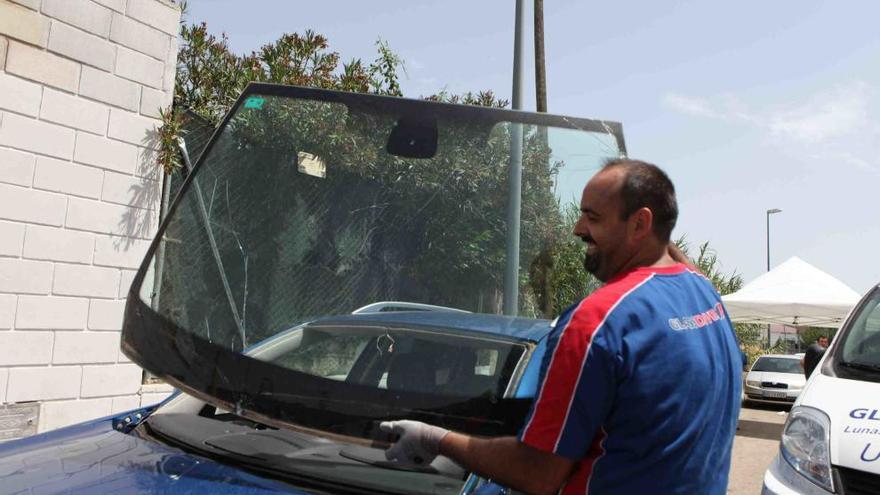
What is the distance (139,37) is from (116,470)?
4.86 m

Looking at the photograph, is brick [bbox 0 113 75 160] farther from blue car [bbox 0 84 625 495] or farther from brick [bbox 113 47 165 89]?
blue car [bbox 0 84 625 495]

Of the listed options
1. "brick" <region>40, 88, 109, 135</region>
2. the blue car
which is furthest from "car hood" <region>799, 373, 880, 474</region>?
"brick" <region>40, 88, 109, 135</region>

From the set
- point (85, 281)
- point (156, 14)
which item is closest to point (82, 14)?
point (156, 14)

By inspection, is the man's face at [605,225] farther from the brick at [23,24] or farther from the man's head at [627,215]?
the brick at [23,24]

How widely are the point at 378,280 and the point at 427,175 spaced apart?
35 cm

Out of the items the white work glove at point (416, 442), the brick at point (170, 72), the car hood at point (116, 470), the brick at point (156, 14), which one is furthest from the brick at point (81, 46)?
the white work glove at point (416, 442)

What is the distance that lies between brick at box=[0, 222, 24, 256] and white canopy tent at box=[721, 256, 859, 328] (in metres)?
10.1

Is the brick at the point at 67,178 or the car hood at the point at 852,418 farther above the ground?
the brick at the point at 67,178

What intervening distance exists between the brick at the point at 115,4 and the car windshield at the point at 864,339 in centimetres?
547

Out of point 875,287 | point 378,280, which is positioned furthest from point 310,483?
point 875,287

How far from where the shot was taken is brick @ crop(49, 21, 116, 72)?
5.85 metres

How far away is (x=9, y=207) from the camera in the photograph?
217 inches

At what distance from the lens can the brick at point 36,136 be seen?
552 centimetres

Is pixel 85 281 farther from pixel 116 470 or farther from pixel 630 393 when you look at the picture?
pixel 630 393
